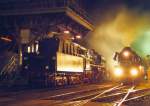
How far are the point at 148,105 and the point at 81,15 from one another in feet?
81.6

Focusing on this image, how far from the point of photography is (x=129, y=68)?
28578mm

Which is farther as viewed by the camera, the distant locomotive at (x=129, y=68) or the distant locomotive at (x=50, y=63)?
the distant locomotive at (x=129, y=68)

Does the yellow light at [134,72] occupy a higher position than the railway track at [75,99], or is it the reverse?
the yellow light at [134,72]

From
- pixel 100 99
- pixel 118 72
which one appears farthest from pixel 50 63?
pixel 100 99

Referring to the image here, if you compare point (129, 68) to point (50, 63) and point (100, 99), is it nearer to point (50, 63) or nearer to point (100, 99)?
point (50, 63)

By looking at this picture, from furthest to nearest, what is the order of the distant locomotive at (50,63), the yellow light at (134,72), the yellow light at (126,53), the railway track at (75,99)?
the yellow light at (126,53) → the yellow light at (134,72) → the distant locomotive at (50,63) → the railway track at (75,99)

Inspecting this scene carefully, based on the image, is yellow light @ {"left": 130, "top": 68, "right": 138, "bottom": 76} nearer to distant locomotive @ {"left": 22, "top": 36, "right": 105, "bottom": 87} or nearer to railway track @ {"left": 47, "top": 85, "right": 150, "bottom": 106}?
distant locomotive @ {"left": 22, "top": 36, "right": 105, "bottom": 87}

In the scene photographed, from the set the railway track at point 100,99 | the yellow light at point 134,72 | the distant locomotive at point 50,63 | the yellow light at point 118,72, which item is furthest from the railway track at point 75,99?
the yellow light at point 134,72

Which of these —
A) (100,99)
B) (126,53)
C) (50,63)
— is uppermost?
(126,53)

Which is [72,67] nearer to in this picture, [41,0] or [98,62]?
[41,0]

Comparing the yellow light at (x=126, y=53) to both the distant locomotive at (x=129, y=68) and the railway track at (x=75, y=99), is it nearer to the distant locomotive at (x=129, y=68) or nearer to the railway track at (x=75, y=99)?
the distant locomotive at (x=129, y=68)

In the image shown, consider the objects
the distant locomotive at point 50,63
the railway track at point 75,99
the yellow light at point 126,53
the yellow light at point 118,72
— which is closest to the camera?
the railway track at point 75,99

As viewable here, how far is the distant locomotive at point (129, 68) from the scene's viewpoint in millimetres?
28406

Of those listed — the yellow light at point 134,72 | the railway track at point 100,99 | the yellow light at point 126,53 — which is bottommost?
the railway track at point 100,99
